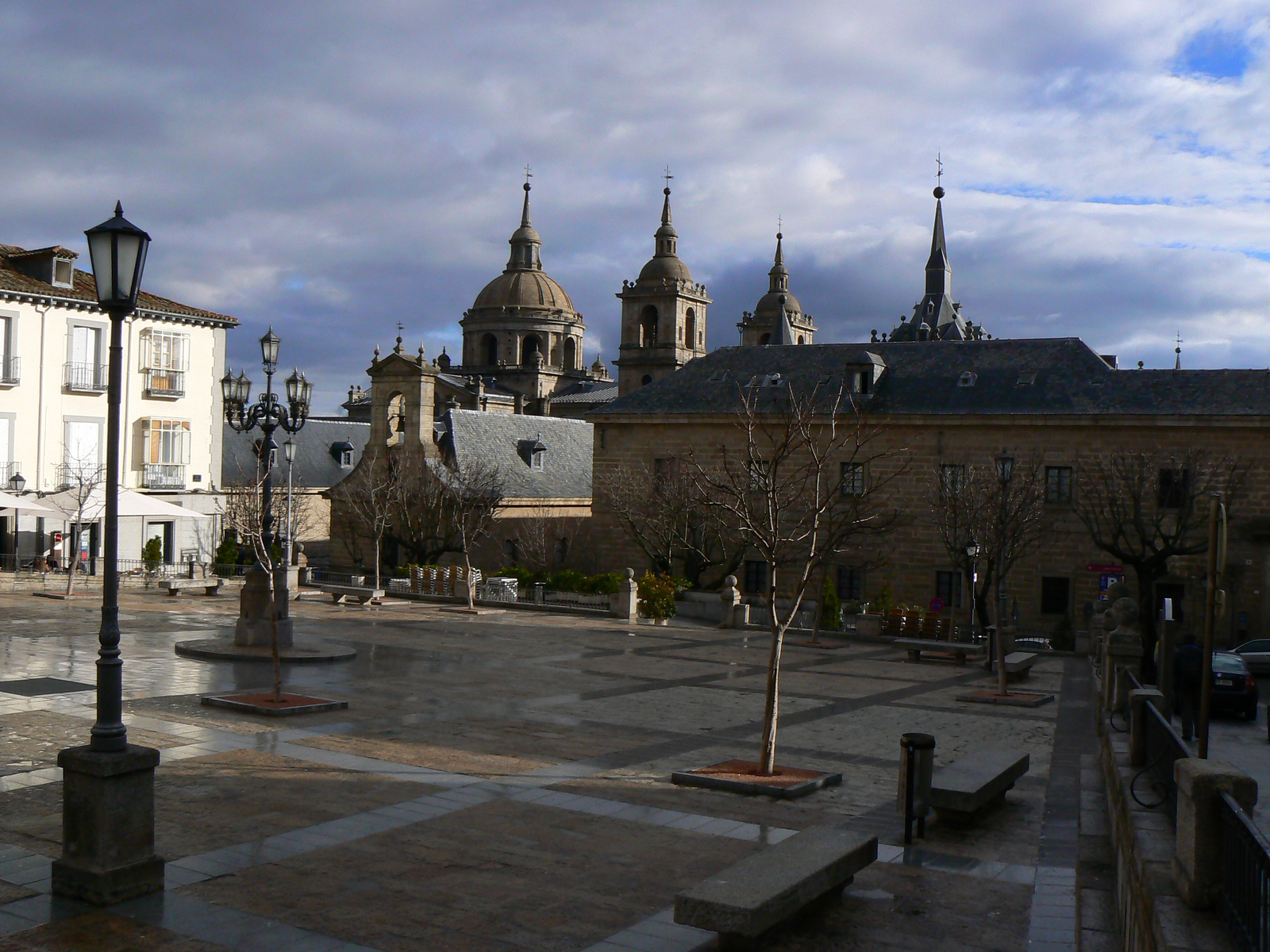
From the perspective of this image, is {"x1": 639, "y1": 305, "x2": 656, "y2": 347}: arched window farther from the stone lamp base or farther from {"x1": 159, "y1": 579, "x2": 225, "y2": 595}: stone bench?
the stone lamp base

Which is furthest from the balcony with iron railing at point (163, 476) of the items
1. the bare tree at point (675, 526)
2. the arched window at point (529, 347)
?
the arched window at point (529, 347)

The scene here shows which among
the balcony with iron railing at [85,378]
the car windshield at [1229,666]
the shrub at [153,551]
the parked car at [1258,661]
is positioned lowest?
the parked car at [1258,661]

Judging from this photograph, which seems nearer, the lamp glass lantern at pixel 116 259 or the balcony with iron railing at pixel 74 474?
the lamp glass lantern at pixel 116 259

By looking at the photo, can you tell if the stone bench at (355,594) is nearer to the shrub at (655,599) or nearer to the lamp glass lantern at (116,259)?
the shrub at (655,599)

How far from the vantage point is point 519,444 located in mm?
55156

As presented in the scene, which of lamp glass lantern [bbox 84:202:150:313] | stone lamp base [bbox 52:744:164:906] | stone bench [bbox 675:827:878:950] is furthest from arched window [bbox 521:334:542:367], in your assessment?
stone bench [bbox 675:827:878:950]

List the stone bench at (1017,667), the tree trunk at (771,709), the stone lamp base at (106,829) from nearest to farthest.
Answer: the stone lamp base at (106,829)
the tree trunk at (771,709)
the stone bench at (1017,667)

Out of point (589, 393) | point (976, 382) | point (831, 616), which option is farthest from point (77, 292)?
point (589, 393)

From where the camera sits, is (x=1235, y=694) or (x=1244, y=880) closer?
(x=1244, y=880)

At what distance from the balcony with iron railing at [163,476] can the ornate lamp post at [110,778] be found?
3529 cm

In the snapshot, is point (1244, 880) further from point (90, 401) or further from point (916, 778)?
point (90, 401)

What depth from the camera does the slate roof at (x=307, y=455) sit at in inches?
2153

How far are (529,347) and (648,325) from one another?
55.9 ft

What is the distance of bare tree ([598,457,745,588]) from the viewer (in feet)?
125
